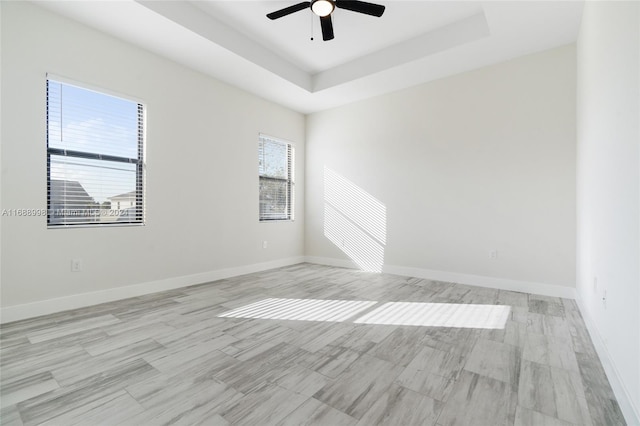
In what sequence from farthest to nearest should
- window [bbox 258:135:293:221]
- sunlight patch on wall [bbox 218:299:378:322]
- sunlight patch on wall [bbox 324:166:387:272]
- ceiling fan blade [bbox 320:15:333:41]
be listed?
window [bbox 258:135:293:221], sunlight patch on wall [bbox 324:166:387:272], ceiling fan blade [bbox 320:15:333:41], sunlight patch on wall [bbox 218:299:378:322]

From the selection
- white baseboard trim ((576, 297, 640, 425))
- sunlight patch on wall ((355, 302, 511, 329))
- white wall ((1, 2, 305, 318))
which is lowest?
sunlight patch on wall ((355, 302, 511, 329))

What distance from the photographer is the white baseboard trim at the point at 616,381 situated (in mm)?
1298

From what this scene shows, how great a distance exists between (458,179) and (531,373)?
9.06 feet

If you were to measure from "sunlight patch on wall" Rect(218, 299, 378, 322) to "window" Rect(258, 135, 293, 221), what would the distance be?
2.15 metres

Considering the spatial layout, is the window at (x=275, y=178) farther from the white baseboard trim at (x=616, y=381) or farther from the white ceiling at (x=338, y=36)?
the white baseboard trim at (x=616, y=381)

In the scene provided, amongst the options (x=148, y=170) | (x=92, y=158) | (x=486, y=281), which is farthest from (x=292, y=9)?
(x=486, y=281)

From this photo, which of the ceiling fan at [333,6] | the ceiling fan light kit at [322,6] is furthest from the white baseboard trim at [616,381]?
the ceiling fan light kit at [322,6]

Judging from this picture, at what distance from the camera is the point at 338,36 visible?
142 inches

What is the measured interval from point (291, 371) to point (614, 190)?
2.17 metres

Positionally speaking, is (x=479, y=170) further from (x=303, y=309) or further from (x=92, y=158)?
(x=92, y=158)

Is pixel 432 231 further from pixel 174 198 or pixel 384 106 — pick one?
pixel 174 198

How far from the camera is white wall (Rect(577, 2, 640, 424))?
1.35 m

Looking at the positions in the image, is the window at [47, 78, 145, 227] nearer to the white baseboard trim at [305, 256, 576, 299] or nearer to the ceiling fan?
the ceiling fan

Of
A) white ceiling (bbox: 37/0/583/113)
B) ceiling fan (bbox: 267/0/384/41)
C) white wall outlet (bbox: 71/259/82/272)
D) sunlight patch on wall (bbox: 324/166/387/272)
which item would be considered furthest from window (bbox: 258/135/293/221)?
white wall outlet (bbox: 71/259/82/272)
